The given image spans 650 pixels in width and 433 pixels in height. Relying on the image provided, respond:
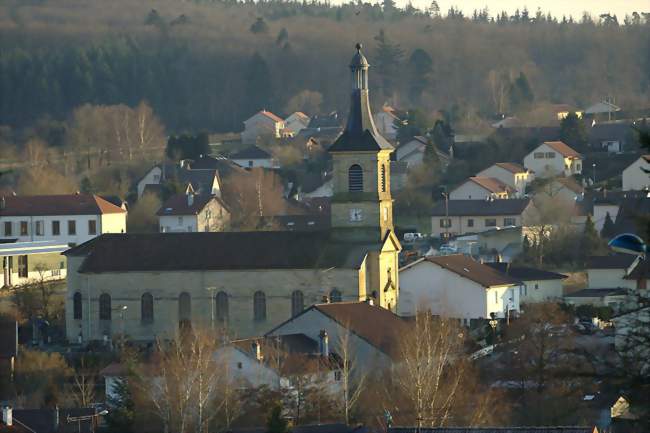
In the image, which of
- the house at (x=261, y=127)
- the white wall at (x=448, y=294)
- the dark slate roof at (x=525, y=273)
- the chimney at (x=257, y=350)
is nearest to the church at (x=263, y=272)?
the white wall at (x=448, y=294)

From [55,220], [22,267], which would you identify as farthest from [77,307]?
[55,220]

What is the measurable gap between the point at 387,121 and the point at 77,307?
170 feet

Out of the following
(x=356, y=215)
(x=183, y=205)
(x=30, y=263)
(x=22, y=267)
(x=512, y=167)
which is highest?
(x=512, y=167)

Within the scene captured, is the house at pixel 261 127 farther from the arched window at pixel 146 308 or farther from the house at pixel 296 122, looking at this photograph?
the arched window at pixel 146 308

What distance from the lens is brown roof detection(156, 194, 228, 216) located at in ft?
268

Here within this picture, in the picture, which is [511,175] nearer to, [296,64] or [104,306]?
[104,306]

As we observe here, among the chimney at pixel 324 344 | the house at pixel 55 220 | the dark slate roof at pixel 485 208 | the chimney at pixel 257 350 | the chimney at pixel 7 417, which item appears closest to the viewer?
the chimney at pixel 7 417

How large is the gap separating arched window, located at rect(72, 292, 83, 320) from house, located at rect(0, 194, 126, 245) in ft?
58.6

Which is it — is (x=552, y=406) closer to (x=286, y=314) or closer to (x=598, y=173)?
(x=286, y=314)

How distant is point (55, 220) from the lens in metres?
76.7

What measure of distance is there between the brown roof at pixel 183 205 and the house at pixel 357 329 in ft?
104

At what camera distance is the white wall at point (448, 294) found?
59781 millimetres

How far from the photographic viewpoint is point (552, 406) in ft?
122

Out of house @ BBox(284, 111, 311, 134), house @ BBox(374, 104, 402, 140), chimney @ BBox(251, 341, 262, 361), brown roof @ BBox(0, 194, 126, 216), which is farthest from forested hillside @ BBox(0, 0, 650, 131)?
chimney @ BBox(251, 341, 262, 361)
